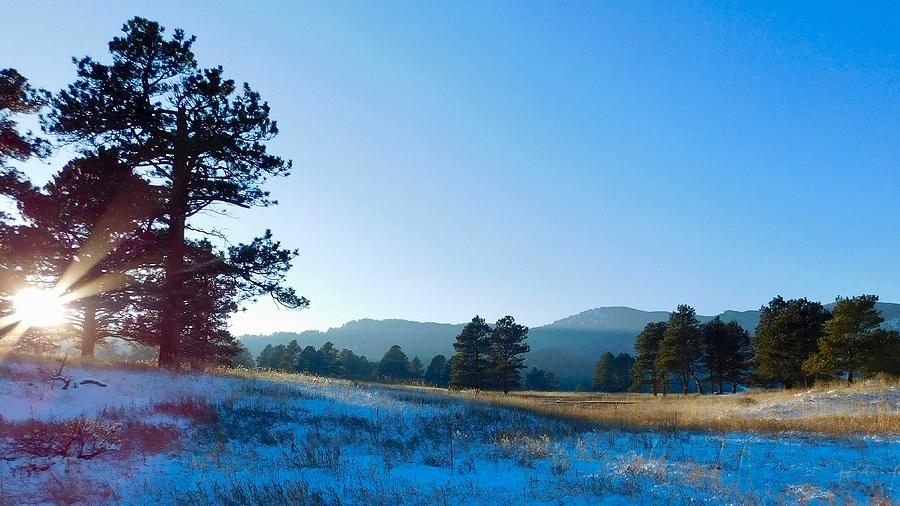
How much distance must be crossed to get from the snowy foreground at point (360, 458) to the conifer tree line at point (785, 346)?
29.7 metres

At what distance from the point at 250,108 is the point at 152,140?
330cm

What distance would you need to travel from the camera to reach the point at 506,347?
→ 193 ft

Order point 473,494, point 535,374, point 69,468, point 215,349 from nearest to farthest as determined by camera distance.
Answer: point 473,494, point 69,468, point 215,349, point 535,374

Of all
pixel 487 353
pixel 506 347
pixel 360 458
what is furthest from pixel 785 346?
pixel 360 458

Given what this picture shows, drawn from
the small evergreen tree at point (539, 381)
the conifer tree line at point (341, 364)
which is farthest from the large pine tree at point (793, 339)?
the small evergreen tree at point (539, 381)

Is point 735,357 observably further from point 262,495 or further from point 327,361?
point 262,495

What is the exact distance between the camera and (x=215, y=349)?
122 feet

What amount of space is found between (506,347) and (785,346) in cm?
2748

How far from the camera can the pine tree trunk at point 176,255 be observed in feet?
54.8

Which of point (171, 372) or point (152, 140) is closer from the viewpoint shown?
point (171, 372)

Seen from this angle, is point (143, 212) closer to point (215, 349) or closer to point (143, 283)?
point (143, 283)

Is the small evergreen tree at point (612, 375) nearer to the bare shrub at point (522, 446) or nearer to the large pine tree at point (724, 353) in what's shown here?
the large pine tree at point (724, 353)

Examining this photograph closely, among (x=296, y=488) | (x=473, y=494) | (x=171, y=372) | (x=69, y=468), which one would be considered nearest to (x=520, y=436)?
(x=473, y=494)

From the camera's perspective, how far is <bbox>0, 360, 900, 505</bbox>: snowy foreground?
615cm
